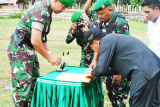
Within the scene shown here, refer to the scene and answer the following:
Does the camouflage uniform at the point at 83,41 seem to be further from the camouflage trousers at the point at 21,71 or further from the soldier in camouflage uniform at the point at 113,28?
the camouflage trousers at the point at 21,71

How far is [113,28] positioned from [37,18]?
1166 millimetres

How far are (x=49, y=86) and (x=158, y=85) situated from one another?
4.09ft

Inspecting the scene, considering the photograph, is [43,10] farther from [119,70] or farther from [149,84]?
[149,84]

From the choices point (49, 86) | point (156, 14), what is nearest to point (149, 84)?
point (49, 86)

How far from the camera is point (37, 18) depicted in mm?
2775

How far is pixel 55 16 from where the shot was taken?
25656 millimetres

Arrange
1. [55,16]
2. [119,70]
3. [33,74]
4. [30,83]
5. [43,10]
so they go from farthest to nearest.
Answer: [55,16] → [33,74] → [30,83] → [43,10] → [119,70]

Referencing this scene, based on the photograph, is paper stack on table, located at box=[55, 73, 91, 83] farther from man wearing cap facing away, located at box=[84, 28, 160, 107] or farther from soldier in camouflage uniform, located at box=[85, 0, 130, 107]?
soldier in camouflage uniform, located at box=[85, 0, 130, 107]

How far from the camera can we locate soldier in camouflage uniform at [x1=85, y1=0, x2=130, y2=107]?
3209 mm

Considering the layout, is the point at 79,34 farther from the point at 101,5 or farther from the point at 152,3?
the point at 152,3

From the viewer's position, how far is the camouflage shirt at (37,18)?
2.78m

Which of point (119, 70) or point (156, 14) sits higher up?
point (156, 14)

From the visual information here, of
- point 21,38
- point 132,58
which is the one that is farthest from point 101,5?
point 21,38

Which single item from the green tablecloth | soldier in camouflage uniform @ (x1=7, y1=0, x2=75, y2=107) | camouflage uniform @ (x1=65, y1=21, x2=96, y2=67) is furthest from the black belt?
camouflage uniform @ (x1=65, y1=21, x2=96, y2=67)
